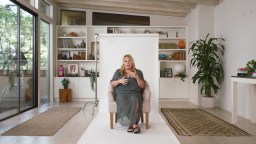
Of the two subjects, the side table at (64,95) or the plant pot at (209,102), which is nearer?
the plant pot at (209,102)

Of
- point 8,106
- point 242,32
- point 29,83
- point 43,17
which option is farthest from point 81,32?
point 242,32

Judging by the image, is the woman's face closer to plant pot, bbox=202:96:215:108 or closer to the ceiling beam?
plant pot, bbox=202:96:215:108

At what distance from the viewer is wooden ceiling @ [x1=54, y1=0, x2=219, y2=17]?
6.98 meters

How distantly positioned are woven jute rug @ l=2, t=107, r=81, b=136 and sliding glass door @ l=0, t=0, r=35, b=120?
26.2 inches

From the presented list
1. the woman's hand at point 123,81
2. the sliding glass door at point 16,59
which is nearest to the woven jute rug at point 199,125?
the woman's hand at point 123,81

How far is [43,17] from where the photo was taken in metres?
6.75

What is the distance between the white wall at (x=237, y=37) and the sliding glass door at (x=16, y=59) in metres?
4.73

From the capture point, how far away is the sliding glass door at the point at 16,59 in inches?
188

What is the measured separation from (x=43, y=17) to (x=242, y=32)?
499 centimetres

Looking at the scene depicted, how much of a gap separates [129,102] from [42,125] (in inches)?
63.3

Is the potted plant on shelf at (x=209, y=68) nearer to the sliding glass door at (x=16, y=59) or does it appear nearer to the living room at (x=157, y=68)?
the living room at (x=157, y=68)

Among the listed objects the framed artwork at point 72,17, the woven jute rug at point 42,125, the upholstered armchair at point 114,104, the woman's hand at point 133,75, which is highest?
the framed artwork at point 72,17

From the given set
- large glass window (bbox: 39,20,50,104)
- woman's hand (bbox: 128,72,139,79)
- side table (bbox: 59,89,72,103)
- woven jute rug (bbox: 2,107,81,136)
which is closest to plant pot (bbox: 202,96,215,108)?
woman's hand (bbox: 128,72,139,79)

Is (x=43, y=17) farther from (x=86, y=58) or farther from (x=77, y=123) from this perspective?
(x=77, y=123)
